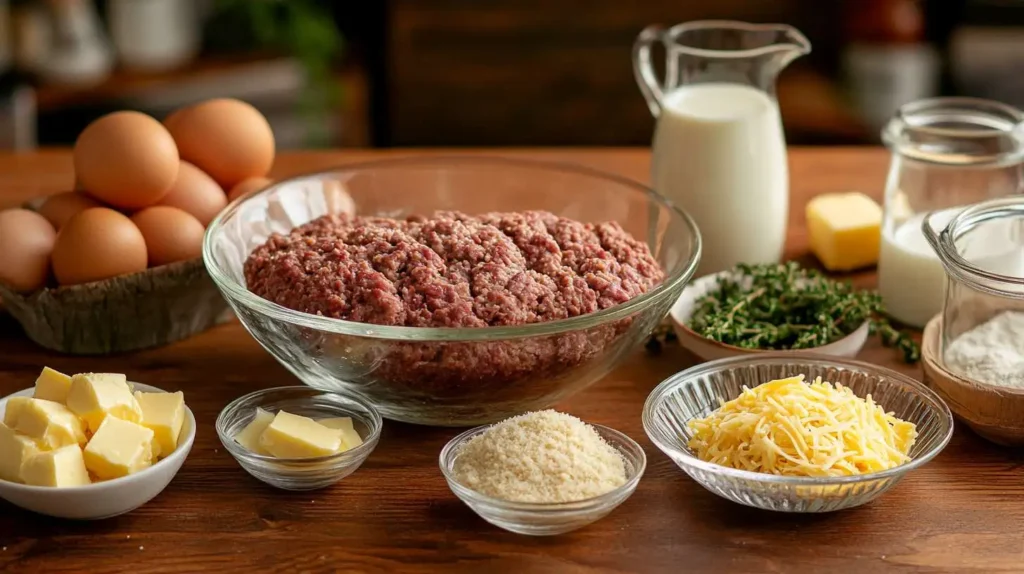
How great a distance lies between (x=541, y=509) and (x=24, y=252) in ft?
2.66

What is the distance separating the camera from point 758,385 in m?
1.34

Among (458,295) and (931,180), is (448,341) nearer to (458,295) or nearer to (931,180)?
(458,295)

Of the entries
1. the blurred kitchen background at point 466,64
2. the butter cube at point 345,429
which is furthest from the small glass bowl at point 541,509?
the blurred kitchen background at point 466,64

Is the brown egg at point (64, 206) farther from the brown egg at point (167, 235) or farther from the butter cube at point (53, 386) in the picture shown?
the butter cube at point (53, 386)

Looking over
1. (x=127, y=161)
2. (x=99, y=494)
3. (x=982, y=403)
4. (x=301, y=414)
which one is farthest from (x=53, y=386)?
(x=982, y=403)

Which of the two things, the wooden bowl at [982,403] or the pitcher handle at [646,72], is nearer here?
the wooden bowl at [982,403]

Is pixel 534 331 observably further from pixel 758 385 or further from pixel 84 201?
pixel 84 201

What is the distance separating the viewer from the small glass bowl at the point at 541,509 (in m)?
1.08

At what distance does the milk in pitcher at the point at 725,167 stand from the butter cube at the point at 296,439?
72 cm

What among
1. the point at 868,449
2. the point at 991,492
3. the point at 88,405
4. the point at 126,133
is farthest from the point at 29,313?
the point at 991,492

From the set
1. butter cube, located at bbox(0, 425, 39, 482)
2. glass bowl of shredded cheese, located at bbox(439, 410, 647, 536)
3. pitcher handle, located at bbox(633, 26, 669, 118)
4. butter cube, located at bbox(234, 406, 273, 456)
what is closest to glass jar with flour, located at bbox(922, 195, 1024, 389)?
glass bowl of shredded cheese, located at bbox(439, 410, 647, 536)

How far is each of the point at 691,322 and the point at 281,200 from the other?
59cm

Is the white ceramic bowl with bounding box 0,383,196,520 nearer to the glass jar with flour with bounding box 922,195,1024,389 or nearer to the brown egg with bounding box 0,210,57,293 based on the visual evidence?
the brown egg with bounding box 0,210,57,293

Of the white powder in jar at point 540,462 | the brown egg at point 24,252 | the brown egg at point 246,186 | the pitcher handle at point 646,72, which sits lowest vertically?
the white powder in jar at point 540,462
